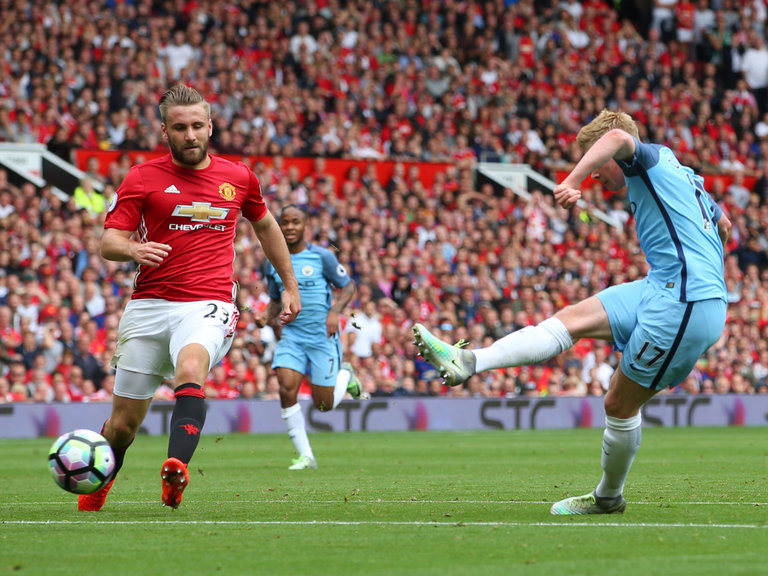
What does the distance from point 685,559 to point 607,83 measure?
25.3 m

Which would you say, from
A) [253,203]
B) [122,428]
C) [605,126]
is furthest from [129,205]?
[605,126]

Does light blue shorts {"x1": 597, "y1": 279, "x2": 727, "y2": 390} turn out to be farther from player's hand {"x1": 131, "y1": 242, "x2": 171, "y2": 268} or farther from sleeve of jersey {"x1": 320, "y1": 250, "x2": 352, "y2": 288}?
sleeve of jersey {"x1": 320, "y1": 250, "x2": 352, "y2": 288}

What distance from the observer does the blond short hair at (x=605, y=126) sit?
7.34m

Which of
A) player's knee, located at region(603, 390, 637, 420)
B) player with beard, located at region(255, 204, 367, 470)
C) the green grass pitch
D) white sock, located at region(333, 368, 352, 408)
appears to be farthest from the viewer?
white sock, located at region(333, 368, 352, 408)

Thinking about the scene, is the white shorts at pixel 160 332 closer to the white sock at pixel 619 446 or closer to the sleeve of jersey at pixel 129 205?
the sleeve of jersey at pixel 129 205

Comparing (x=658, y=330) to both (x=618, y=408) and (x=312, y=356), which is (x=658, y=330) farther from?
(x=312, y=356)

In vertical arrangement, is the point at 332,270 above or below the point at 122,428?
above

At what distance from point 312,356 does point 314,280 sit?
89 cm

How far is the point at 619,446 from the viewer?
7.47 m

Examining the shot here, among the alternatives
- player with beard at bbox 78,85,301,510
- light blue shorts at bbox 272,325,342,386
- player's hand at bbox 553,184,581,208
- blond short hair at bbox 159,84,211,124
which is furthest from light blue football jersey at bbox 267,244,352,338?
player's hand at bbox 553,184,581,208

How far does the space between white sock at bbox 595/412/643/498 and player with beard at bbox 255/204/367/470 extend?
6.17 m

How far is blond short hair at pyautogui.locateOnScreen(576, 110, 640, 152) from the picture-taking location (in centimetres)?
734

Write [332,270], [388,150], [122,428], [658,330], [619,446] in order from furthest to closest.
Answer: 1. [388,150]
2. [332,270]
3. [122,428]
4. [619,446]
5. [658,330]

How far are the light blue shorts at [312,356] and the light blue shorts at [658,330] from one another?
686cm
